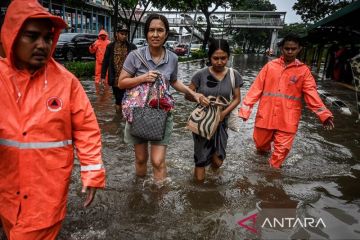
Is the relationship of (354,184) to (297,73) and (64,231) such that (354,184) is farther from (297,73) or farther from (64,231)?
(64,231)

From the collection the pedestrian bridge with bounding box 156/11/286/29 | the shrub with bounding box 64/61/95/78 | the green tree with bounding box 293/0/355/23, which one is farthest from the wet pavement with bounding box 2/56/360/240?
the pedestrian bridge with bounding box 156/11/286/29

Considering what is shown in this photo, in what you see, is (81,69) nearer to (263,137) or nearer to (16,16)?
(263,137)

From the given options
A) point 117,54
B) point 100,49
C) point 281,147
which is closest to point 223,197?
point 281,147

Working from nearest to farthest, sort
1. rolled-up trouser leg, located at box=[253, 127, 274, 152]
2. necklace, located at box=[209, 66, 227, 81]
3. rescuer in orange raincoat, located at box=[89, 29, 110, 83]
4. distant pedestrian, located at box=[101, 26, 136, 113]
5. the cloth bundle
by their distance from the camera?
the cloth bundle → necklace, located at box=[209, 66, 227, 81] → rolled-up trouser leg, located at box=[253, 127, 274, 152] → distant pedestrian, located at box=[101, 26, 136, 113] → rescuer in orange raincoat, located at box=[89, 29, 110, 83]

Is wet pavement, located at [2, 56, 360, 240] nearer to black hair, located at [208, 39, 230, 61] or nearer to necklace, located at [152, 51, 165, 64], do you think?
necklace, located at [152, 51, 165, 64]

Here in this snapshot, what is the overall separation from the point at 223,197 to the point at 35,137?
2523 millimetres

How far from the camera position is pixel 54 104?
7.02 feet

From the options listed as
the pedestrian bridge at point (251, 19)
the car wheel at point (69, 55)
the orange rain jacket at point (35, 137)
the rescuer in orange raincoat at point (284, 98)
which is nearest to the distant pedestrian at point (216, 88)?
the rescuer in orange raincoat at point (284, 98)

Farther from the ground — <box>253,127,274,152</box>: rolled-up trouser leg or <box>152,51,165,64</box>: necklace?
<box>152,51,165,64</box>: necklace

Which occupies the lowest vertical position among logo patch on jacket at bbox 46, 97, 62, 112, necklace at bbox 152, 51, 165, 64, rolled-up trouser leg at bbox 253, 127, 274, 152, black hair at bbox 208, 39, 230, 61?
rolled-up trouser leg at bbox 253, 127, 274, 152

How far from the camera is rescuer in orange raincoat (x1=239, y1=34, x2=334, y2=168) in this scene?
14.9 ft

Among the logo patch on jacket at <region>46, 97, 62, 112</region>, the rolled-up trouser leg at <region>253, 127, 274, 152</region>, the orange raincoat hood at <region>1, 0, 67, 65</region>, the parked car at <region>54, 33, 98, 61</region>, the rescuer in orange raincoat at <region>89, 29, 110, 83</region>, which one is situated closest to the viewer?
the orange raincoat hood at <region>1, 0, 67, 65</region>

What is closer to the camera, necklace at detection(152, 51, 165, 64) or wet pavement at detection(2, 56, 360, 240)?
wet pavement at detection(2, 56, 360, 240)

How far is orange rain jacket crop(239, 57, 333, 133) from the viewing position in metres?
4.58
